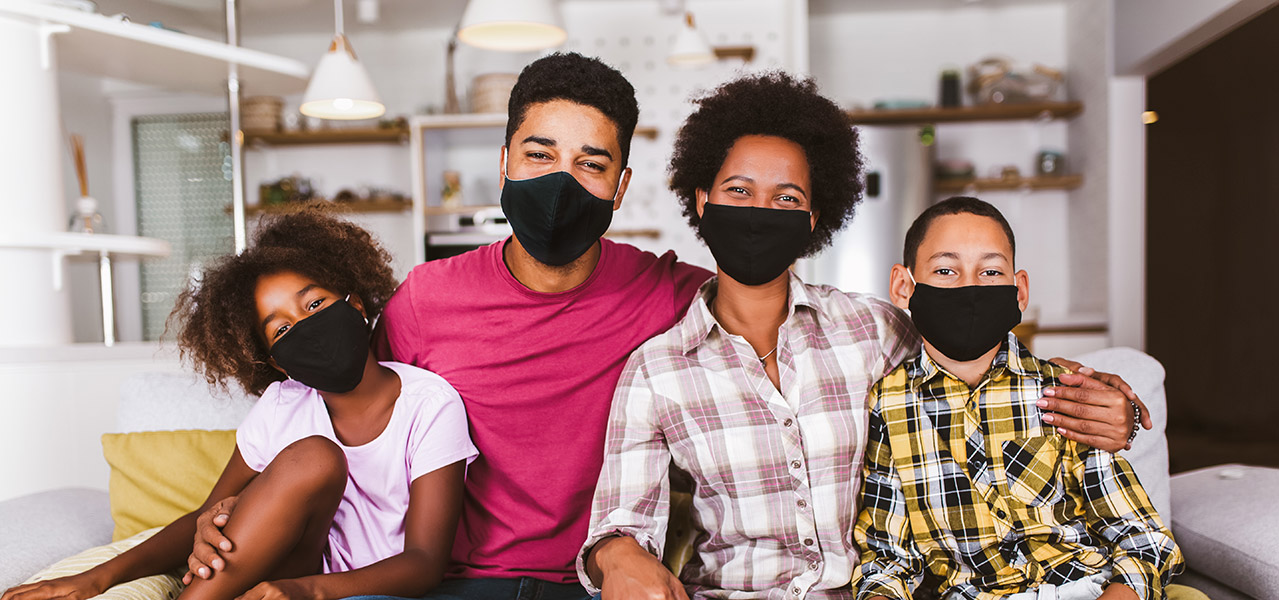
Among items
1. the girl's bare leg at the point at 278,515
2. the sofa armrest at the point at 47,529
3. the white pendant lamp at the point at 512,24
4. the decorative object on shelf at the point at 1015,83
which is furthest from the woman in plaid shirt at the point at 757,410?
the decorative object on shelf at the point at 1015,83

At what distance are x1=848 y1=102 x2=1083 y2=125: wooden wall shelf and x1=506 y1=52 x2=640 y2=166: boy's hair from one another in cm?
317

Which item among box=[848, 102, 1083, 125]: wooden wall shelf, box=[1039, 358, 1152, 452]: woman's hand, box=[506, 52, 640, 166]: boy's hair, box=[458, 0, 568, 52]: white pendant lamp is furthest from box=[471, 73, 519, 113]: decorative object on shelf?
box=[1039, 358, 1152, 452]: woman's hand

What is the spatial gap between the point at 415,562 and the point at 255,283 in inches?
23.9

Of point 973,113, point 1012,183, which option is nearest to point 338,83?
point 973,113

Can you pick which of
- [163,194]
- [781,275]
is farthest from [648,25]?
[781,275]

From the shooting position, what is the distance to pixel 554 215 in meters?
1.45

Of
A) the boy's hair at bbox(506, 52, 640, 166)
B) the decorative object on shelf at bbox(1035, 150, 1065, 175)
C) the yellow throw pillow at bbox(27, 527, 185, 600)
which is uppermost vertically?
the decorative object on shelf at bbox(1035, 150, 1065, 175)

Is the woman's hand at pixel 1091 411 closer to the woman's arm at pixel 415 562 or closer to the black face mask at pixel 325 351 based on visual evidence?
the woman's arm at pixel 415 562

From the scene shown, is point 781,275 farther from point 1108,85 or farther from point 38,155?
point 1108,85

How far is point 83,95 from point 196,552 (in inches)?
192

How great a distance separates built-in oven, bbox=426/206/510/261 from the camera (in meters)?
4.26

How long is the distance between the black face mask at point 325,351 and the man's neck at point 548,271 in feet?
1.10

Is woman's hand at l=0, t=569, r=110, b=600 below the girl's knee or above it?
below

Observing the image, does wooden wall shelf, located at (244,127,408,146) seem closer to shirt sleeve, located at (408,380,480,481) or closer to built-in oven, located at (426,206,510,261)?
built-in oven, located at (426,206,510,261)
